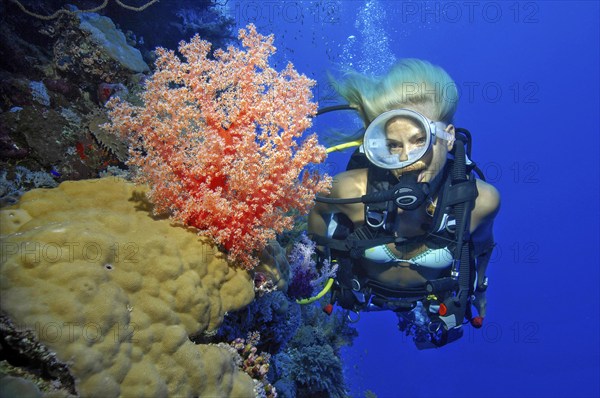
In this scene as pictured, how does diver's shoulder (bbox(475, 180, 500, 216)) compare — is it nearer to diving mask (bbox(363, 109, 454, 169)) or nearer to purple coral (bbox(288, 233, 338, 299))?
diving mask (bbox(363, 109, 454, 169))

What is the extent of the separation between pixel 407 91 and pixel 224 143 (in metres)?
2.65

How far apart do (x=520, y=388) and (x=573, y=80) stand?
54.0 meters

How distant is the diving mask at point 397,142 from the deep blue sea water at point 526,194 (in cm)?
5128

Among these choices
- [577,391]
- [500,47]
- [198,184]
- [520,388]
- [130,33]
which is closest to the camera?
[198,184]

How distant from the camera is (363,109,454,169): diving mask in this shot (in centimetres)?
381

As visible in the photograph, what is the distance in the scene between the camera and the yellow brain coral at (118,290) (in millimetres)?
1843

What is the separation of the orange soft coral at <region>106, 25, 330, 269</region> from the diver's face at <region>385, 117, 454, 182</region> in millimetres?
1529

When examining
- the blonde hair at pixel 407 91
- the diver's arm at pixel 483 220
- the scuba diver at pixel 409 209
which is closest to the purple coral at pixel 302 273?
the scuba diver at pixel 409 209

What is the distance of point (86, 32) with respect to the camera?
4922 millimetres

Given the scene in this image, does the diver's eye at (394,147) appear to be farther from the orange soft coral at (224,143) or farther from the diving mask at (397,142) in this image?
the orange soft coral at (224,143)

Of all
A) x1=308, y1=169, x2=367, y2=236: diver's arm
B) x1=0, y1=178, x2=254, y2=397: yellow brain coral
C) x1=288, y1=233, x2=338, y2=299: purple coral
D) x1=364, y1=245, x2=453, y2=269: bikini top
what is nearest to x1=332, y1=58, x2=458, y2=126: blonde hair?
x1=308, y1=169, x2=367, y2=236: diver's arm

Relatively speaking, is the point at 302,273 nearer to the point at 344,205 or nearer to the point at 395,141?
the point at 344,205

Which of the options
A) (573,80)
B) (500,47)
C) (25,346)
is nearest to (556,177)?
(573,80)

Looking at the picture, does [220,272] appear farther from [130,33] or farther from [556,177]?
[556,177]
